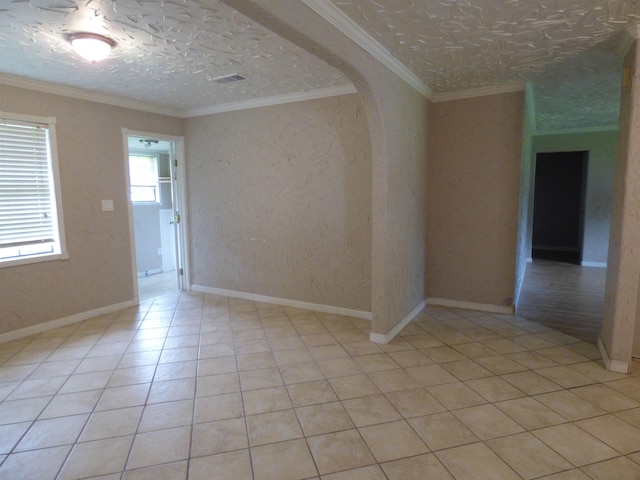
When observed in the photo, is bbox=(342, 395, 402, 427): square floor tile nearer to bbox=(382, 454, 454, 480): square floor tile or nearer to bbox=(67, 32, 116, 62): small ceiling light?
bbox=(382, 454, 454, 480): square floor tile

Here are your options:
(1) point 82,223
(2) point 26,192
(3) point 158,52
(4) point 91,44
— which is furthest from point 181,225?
(4) point 91,44

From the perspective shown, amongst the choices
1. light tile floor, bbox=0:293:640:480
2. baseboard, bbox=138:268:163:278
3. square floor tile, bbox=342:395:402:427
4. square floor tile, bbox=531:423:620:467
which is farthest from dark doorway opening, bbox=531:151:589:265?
baseboard, bbox=138:268:163:278

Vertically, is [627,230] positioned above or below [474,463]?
above

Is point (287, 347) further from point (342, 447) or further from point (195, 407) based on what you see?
point (342, 447)

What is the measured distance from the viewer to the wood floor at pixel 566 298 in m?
3.73

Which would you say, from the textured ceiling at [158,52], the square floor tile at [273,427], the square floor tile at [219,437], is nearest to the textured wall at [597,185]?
the textured ceiling at [158,52]

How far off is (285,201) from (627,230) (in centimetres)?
306

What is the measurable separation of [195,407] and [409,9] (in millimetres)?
2728

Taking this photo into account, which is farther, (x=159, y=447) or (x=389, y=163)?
(x=389, y=163)

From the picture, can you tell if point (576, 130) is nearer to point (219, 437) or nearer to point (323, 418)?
point (323, 418)

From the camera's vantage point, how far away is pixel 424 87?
375cm

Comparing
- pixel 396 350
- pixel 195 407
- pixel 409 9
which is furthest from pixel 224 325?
pixel 409 9

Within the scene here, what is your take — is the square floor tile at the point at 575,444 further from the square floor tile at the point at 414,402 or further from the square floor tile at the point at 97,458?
the square floor tile at the point at 97,458

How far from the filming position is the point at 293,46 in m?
2.67
